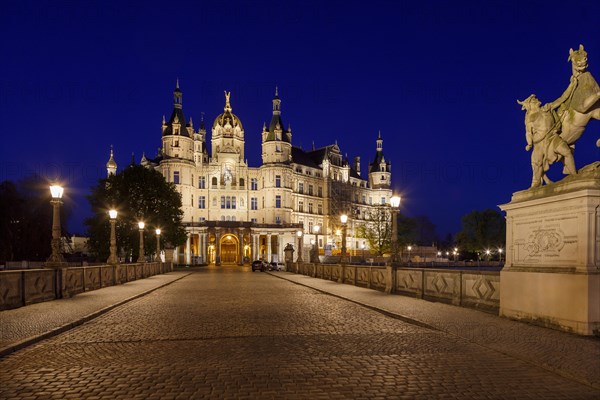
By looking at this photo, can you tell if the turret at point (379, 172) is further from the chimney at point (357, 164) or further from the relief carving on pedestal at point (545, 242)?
the relief carving on pedestal at point (545, 242)

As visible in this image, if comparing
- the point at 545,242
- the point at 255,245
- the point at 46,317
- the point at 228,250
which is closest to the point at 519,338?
the point at 545,242

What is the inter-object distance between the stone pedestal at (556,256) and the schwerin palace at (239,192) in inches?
2783

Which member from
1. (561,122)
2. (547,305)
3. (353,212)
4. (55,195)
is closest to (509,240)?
(547,305)

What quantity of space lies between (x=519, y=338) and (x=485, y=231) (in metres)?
94.1

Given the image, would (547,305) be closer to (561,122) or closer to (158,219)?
(561,122)

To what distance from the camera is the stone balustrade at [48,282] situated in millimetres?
14633

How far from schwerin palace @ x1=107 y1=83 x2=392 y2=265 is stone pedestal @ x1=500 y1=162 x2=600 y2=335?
70.7 meters

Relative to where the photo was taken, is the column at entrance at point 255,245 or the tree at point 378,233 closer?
the column at entrance at point 255,245

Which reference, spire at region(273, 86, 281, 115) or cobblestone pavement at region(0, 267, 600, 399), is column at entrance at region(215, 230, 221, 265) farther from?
cobblestone pavement at region(0, 267, 600, 399)

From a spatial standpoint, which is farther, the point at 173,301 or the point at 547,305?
the point at 173,301

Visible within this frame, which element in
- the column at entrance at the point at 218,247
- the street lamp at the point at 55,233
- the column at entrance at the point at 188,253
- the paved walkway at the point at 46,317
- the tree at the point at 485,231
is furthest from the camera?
the tree at the point at 485,231

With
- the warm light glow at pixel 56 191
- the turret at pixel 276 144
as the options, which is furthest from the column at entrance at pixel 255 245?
the warm light glow at pixel 56 191

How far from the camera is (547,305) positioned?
408 inches

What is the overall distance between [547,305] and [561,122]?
3.90 meters
